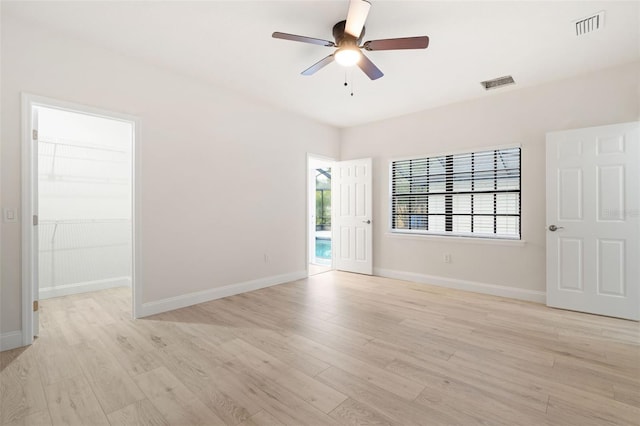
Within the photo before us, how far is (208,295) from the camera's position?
3801mm

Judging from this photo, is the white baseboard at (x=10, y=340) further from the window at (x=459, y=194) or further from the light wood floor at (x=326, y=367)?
the window at (x=459, y=194)

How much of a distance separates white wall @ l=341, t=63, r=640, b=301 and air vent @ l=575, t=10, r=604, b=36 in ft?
3.76

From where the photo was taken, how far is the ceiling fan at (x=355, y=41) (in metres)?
2.10

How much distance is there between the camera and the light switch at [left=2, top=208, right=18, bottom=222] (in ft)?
8.20

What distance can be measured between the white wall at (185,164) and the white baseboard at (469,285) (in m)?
1.60

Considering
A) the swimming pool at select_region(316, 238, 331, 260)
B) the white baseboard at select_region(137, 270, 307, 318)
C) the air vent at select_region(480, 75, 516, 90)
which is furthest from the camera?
the swimming pool at select_region(316, 238, 331, 260)

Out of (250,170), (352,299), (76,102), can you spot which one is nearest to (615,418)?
(352,299)

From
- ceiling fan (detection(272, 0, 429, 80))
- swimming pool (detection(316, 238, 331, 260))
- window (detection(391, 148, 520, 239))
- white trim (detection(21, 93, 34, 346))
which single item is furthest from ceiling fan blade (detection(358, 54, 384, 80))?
swimming pool (detection(316, 238, 331, 260))

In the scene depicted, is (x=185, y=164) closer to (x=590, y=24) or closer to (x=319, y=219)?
(x=590, y=24)

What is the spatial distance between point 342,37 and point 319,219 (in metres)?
8.31

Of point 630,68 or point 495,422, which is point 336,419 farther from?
point 630,68

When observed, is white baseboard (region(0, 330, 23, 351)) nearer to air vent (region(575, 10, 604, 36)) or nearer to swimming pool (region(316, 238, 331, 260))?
air vent (region(575, 10, 604, 36))

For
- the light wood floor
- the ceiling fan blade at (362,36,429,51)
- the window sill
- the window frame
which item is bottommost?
the light wood floor

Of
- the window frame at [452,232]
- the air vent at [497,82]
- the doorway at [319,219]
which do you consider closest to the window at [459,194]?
the window frame at [452,232]
